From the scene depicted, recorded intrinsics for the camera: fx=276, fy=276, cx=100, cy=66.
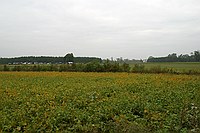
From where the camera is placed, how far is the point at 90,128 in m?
8.24

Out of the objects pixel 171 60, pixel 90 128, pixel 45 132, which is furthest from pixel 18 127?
pixel 171 60

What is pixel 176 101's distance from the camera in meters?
13.7

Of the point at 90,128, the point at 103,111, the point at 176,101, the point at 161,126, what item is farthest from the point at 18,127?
the point at 176,101

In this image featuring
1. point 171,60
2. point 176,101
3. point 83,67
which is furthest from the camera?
point 171,60

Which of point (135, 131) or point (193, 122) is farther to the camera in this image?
point (193, 122)

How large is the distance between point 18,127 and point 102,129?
2.69 metres

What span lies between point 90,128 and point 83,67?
46257 millimetres

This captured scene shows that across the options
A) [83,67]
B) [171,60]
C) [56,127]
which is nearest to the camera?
[56,127]

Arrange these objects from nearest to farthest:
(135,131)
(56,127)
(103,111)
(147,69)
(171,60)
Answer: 1. (135,131)
2. (56,127)
3. (103,111)
4. (147,69)
5. (171,60)

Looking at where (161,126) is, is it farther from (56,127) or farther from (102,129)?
(56,127)

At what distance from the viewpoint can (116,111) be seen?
35.8 feet

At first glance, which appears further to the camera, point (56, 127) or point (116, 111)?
point (116, 111)

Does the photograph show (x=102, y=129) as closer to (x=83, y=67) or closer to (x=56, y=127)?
(x=56, y=127)

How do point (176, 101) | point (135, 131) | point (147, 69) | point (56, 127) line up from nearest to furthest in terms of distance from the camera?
1. point (135, 131)
2. point (56, 127)
3. point (176, 101)
4. point (147, 69)
